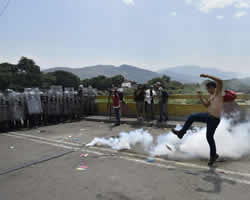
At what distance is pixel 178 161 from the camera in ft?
14.6

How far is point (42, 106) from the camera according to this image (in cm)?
1005

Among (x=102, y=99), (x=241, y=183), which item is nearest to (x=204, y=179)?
(x=241, y=183)

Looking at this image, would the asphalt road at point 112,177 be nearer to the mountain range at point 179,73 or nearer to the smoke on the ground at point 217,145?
the smoke on the ground at point 217,145

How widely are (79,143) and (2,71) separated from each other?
221 ft

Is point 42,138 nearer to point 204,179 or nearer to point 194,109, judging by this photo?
point 204,179

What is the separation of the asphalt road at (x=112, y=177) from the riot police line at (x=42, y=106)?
4034 mm

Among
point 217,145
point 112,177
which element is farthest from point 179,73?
point 112,177

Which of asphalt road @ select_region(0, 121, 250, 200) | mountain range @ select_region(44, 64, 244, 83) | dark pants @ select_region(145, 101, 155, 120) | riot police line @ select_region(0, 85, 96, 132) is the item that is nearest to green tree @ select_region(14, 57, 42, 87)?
mountain range @ select_region(44, 64, 244, 83)

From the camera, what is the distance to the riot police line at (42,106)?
8984 mm

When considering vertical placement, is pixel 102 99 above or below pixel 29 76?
below

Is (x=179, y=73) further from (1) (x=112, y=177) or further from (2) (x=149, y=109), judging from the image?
(1) (x=112, y=177)

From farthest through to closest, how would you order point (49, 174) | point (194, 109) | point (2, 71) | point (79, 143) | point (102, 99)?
point (2, 71) < point (102, 99) < point (194, 109) < point (79, 143) < point (49, 174)

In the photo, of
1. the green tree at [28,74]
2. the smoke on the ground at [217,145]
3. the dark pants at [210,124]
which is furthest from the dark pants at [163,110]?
the green tree at [28,74]

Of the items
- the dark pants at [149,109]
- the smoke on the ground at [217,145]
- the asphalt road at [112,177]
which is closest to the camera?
the asphalt road at [112,177]
